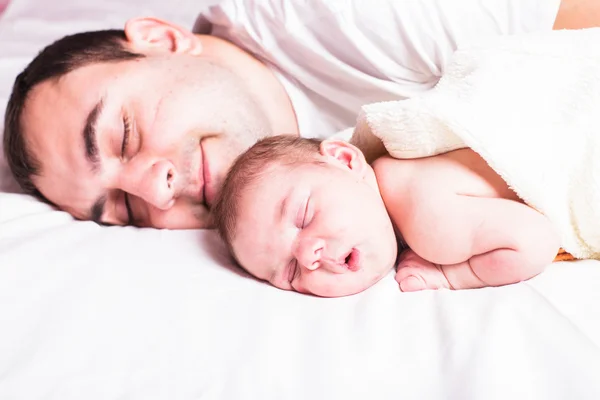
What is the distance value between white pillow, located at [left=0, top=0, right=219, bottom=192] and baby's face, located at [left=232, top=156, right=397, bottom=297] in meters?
1.15

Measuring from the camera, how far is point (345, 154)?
1.03 metres

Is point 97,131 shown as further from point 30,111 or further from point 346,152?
point 346,152

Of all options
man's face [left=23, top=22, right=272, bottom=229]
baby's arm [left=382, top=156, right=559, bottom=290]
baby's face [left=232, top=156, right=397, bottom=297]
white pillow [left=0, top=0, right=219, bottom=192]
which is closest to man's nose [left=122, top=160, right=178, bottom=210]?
man's face [left=23, top=22, right=272, bottom=229]

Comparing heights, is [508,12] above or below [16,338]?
above

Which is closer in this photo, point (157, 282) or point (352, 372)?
point (352, 372)

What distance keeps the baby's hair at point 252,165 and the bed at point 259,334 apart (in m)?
0.08

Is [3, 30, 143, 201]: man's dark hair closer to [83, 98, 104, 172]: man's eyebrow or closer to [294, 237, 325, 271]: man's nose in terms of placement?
[83, 98, 104, 172]: man's eyebrow

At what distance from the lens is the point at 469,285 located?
2.97 ft

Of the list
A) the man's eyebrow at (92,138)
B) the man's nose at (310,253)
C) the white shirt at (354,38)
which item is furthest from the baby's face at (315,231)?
the white shirt at (354,38)

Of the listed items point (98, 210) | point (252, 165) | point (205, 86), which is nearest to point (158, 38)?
point (205, 86)

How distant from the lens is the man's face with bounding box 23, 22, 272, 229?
3.88ft

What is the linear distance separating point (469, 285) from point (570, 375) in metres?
0.29

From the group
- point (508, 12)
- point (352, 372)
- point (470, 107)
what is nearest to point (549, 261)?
point (470, 107)

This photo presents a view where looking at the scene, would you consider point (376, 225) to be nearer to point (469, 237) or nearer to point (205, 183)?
point (469, 237)
